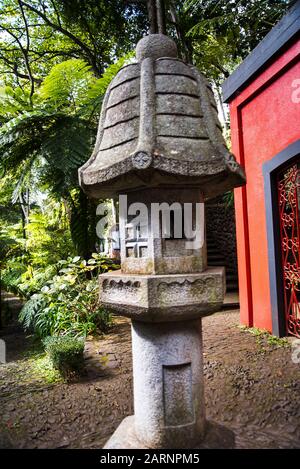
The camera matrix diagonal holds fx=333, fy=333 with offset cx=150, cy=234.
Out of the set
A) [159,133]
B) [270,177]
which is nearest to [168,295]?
[159,133]

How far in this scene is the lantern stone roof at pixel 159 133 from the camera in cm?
183

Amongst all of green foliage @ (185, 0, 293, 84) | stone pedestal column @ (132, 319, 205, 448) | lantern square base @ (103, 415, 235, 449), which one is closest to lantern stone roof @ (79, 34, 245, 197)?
stone pedestal column @ (132, 319, 205, 448)

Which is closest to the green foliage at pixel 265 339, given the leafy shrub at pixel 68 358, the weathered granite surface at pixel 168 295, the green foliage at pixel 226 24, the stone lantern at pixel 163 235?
the leafy shrub at pixel 68 358

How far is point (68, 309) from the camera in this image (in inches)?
200

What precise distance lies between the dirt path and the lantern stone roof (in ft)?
6.18

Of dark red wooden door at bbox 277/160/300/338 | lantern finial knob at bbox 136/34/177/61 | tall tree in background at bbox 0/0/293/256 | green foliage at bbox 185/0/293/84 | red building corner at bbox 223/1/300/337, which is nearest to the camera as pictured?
lantern finial knob at bbox 136/34/177/61

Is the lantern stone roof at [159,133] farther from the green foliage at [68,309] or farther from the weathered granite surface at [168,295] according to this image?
the green foliage at [68,309]

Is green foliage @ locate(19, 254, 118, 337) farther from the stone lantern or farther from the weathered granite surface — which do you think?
the weathered granite surface

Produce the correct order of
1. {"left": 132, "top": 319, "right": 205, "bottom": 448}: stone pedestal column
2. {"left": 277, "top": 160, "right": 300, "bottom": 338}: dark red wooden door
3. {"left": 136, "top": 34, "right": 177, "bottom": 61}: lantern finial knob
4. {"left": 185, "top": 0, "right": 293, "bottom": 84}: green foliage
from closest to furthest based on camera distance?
{"left": 132, "top": 319, "right": 205, "bottom": 448}: stone pedestal column → {"left": 136, "top": 34, "right": 177, "bottom": 61}: lantern finial knob → {"left": 277, "top": 160, "right": 300, "bottom": 338}: dark red wooden door → {"left": 185, "top": 0, "right": 293, "bottom": 84}: green foliage

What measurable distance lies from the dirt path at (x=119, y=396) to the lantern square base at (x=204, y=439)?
0.54ft

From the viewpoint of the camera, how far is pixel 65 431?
2779 mm

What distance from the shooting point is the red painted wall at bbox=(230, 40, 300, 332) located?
4316 mm

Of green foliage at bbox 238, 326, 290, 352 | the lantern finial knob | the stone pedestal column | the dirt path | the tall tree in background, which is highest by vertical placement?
the tall tree in background

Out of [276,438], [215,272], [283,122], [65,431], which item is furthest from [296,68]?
[65,431]
